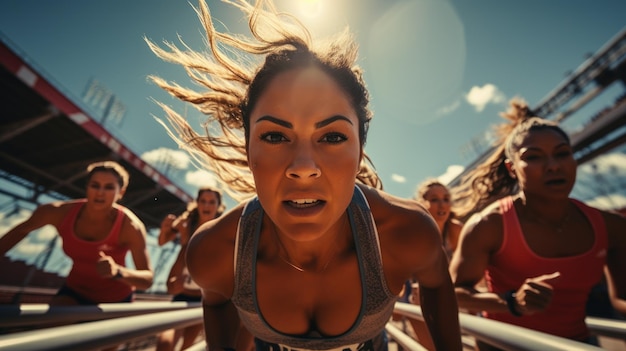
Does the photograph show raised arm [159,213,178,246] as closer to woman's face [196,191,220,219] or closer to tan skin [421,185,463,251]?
woman's face [196,191,220,219]

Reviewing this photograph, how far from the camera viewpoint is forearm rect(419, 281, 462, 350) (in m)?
1.09

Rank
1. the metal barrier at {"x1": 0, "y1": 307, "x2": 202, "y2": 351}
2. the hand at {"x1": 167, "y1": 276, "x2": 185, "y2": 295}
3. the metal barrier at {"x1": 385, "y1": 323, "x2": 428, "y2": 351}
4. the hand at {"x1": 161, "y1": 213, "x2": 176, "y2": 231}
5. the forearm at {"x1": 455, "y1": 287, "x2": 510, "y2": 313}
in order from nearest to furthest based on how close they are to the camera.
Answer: the metal barrier at {"x1": 0, "y1": 307, "x2": 202, "y2": 351}, the metal barrier at {"x1": 385, "y1": 323, "x2": 428, "y2": 351}, the forearm at {"x1": 455, "y1": 287, "x2": 510, "y2": 313}, the hand at {"x1": 167, "y1": 276, "x2": 185, "y2": 295}, the hand at {"x1": 161, "y1": 213, "x2": 176, "y2": 231}

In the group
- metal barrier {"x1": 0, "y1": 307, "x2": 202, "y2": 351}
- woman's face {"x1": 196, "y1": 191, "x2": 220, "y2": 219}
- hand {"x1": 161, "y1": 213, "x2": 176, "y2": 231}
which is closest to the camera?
metal barrier {"x1": 0, "y1": 307, "x2": 202, "y2": 351}

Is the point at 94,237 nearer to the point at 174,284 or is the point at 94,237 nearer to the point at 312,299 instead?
the point at 174,284

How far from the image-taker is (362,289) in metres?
1.16

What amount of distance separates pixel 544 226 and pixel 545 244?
14 centimetres

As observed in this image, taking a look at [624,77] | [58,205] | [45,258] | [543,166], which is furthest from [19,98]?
[624,77]

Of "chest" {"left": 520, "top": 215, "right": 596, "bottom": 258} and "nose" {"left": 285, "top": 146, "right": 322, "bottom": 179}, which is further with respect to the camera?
"chest" {"left": 520, "top": 215, "right": 596, "bottom": 258}

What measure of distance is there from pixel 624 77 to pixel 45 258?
24950mm

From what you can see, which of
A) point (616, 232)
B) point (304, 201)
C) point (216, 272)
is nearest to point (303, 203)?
point (304, 201)

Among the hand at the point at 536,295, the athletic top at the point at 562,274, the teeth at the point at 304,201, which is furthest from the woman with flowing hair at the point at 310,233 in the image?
the athletic top at the point at 562,274

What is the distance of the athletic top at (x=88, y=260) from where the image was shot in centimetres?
253

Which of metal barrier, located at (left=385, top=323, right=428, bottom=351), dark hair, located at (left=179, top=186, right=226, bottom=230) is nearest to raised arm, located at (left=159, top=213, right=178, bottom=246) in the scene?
dark hair, located at (left=179, top=186, right=226, bottom=230)

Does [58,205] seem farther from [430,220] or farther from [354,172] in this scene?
[430,220]
